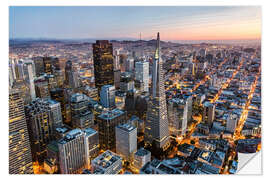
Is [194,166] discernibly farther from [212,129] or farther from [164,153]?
[212,129]

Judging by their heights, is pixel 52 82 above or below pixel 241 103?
above

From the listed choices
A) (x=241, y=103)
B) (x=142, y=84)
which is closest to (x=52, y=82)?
(x=142, y=84)

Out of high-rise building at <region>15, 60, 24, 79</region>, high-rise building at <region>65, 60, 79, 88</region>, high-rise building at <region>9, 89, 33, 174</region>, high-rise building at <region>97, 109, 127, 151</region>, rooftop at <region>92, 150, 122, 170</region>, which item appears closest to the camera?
high-rise building at <region>9, 89, 33, 174</region>

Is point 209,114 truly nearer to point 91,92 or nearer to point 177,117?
point 177,117

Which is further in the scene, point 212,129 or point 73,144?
point 212,129

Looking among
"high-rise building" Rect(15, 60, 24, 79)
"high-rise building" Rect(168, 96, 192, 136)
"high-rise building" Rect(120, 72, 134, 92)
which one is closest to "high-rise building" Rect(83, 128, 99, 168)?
"high-rise building" Rect(15, 60, 24, 79)

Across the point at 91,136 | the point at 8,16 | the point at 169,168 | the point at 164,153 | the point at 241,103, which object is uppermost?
the point at 8,16

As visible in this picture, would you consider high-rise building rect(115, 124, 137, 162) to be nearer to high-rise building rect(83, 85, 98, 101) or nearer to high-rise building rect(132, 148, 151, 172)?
high-rise building rect(132, 148, 151, 172)
